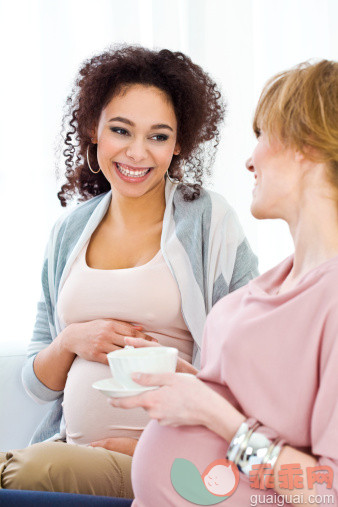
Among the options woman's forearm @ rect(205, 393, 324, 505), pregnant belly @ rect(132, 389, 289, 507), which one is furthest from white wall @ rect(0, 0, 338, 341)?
woman's forearm @ rect(205, 393, 324, 505)

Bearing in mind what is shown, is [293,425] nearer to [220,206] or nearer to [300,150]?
[300,150]

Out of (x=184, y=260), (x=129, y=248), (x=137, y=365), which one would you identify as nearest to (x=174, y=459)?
(x=137, y=365)

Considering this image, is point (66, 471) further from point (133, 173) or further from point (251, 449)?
point (133, 173)

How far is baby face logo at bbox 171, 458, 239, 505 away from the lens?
1.03 metres

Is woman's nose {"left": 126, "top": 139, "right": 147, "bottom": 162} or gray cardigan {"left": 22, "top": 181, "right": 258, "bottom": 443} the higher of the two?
woman's nose {"left": 126, "top": 139, "right": 147, "bottom": 162}

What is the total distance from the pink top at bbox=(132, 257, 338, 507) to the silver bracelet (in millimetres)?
25

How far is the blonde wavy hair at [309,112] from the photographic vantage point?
40.7 inches

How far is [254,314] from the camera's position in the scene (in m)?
1.08

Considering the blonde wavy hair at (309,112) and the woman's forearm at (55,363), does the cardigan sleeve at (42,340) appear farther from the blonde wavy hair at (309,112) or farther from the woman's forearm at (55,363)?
the blonde wavy hair at (309,112)

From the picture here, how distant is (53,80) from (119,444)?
1444mm

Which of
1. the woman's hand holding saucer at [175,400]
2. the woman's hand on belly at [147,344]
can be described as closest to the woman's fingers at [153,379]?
the woman's hand holding saucer at [175,400]

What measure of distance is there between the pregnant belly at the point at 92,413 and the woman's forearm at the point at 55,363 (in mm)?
68

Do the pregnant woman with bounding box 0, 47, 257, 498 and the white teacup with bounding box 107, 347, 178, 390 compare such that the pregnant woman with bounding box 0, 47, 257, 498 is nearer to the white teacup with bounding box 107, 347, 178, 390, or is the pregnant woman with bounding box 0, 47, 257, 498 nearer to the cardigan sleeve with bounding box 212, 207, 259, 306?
the cardigan sleeve with bounding box 212, 207, 259, 306

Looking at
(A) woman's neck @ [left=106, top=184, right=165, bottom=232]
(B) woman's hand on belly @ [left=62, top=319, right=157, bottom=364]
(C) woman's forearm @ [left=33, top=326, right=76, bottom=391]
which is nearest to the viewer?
(B) woman's hand on belly @ [left=62, top=319, right=157, bottom=364]
